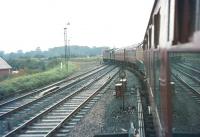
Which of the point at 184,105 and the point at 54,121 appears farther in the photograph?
the point at 54,121

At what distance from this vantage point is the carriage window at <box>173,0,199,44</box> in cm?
243

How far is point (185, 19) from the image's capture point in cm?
269

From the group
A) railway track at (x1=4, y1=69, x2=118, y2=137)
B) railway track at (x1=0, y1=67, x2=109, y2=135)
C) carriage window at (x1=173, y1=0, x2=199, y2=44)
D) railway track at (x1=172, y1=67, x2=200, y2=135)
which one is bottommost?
railway track at (x1=0, y1=67, x2=109, y2=135)

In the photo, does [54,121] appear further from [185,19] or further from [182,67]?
[185,19]

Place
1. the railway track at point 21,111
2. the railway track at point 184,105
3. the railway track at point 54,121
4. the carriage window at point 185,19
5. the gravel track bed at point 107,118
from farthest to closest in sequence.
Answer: the railway track at point 21,111 < the gravel track bed at point 107,118 < the railway track at point 54,121 < the railway track at point 184,105 < the carriage window at point 185,19

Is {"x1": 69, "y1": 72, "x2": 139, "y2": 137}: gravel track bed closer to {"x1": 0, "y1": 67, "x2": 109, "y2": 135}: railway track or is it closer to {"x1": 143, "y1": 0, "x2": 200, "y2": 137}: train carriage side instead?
{"x1": 0, "y1": 67, "x2": 109, "y2": 135}: railway track

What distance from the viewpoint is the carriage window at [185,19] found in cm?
243

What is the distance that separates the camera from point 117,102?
16.5 metres

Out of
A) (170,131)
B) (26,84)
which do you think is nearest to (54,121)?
(170,131)

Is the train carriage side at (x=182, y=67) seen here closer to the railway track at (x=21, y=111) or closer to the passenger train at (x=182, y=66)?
the passenger train at (x=182, y=66)

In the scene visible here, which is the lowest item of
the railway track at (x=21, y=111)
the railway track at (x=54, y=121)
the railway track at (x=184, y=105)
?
the railway track at (x=21, y=111)

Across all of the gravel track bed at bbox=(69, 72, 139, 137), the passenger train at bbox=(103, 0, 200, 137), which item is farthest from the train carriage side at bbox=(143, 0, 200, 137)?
the gravel track bed at bbox=(69, 72, 139, 137)

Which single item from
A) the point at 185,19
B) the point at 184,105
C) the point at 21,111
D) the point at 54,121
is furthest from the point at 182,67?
the point at 21,111

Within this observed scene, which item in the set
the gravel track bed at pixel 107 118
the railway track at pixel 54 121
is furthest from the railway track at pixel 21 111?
the gravel track bed at pixel 107 118
